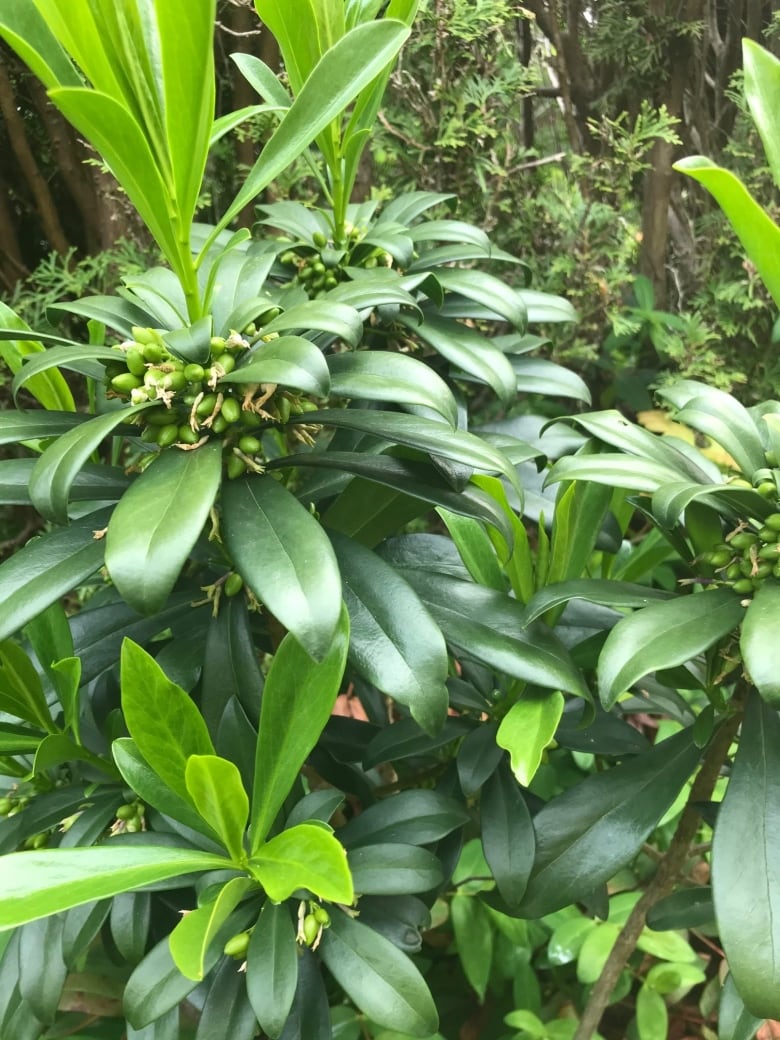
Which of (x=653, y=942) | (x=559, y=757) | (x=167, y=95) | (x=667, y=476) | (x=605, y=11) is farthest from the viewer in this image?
(x=605, y=11)

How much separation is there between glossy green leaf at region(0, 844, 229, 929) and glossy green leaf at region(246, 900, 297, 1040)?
10 centimetres

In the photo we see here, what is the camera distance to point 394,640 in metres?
0.55

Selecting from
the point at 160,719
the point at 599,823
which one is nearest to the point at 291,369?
the point at 160,719

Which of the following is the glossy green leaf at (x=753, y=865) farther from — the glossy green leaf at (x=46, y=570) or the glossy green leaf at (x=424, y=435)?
the glossy green leaf at (x=46, y=570)

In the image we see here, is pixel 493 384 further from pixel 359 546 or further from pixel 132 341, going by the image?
pixel 132 341

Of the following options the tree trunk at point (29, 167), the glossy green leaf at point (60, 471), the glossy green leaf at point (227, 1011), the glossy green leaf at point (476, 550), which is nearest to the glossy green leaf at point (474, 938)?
the glossy green leaf at point (227, 1011)

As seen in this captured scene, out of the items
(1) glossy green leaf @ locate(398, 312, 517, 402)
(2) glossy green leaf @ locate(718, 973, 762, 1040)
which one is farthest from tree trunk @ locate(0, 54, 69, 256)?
(2) glossy green leaf @ locate(718, 973, 762, 1040)

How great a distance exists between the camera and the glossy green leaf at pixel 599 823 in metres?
0.65

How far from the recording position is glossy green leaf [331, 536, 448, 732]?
20.7 inches

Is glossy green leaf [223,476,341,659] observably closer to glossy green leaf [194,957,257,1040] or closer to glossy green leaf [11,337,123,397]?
glossy green leaf [11,337,123,397]

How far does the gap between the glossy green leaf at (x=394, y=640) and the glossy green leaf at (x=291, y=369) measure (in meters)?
0.17

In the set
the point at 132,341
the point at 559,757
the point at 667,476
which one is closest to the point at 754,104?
Result: the point at 667,476

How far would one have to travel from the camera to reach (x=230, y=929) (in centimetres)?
58

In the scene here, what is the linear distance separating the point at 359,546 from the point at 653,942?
834 mm
